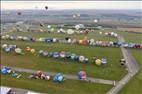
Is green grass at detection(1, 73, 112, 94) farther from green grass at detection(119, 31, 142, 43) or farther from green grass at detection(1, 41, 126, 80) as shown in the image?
green grass at detection(119, 31, 142, 43)

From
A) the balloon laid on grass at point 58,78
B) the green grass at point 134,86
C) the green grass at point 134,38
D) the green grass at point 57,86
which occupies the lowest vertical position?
the green grass at point 57,86

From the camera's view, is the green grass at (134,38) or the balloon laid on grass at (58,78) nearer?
the balloon laid on grass at (58,78)

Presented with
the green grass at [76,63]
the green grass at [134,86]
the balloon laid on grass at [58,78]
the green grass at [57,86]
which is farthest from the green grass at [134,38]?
the green grass at [57,86]

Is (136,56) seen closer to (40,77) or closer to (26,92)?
(40,77)

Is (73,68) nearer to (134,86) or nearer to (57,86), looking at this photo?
(57,86)

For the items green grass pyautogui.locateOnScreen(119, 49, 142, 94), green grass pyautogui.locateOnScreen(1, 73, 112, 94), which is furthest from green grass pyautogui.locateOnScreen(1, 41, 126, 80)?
green grass pyautogui.locateOnScreen(1, 73, 112, 94)

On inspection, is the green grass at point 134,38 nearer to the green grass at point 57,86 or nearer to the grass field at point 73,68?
the grass field at point 73,68

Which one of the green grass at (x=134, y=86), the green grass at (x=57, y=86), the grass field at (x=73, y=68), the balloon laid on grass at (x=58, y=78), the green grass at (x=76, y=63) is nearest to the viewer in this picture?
the green grass at (x=134, y=86)
